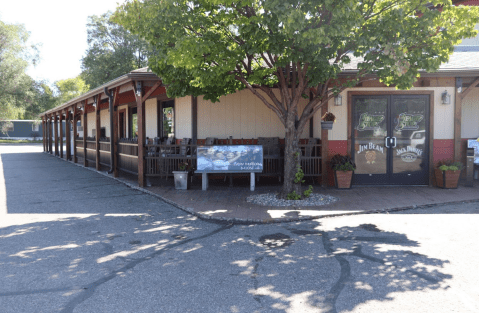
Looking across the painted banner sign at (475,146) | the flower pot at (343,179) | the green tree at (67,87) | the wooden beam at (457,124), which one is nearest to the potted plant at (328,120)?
the flower pot at (343,179)

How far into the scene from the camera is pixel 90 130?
26.3 metres

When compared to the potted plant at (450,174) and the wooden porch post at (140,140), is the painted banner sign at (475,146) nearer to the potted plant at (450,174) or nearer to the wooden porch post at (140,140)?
the potted plant at (450,174)

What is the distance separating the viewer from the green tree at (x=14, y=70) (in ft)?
124

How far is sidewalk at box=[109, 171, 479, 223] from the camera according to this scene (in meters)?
7.16

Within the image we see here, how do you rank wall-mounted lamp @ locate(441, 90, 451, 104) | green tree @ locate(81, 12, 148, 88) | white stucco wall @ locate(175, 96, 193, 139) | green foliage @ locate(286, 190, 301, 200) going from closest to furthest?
1. green foliage @ locate(286, 190, 301, 200)
2. wall-mounted lamp @ locate(441, 90, 451, 104)
3. white stucco wall @ locate(175, 96, 193, 139)
4. green tree @ locate(81, 12, 148, 88)

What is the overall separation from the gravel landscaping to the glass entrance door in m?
2.32

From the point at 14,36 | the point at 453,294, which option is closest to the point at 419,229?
the point at 453,294

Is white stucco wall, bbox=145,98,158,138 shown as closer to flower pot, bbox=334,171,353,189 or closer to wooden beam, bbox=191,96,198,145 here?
wooden beam, bbox=191,96,198,145

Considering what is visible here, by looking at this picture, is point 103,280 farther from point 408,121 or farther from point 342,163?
point 408,121

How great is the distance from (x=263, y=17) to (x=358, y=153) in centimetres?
535

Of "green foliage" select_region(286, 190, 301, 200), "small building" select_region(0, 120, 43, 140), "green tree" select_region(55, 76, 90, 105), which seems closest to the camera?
"green foliage" select_region(286, 190, 301, 200)

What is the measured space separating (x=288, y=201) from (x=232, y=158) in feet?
Result: 7.35

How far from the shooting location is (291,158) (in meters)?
8.55

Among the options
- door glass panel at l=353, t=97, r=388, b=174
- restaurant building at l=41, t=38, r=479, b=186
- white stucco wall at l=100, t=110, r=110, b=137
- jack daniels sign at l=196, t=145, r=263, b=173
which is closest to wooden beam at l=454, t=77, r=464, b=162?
restaurant building at l=41, t=38, r=479, b=186
